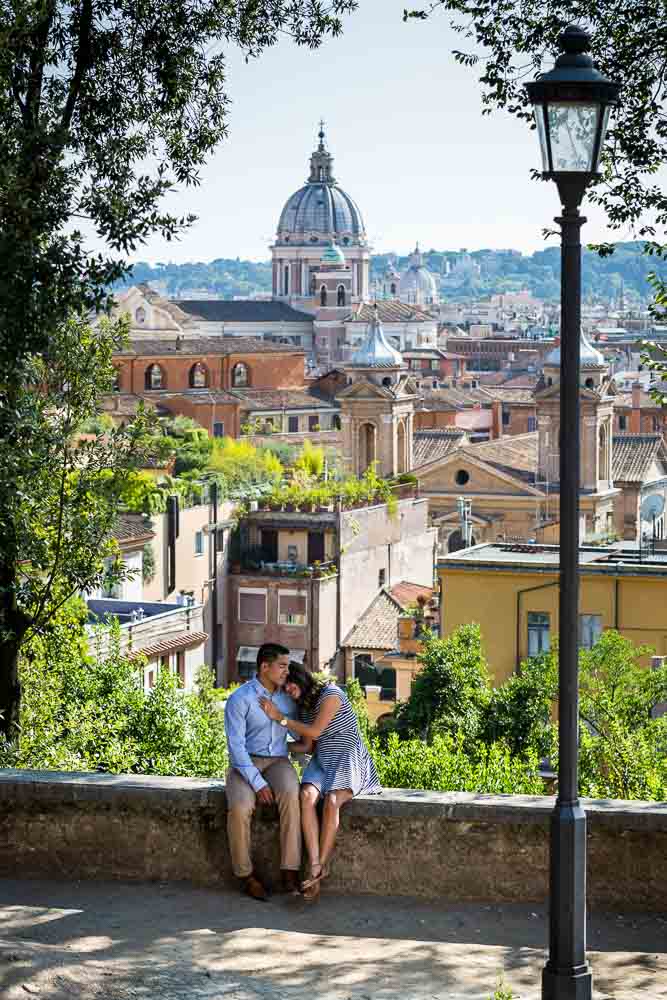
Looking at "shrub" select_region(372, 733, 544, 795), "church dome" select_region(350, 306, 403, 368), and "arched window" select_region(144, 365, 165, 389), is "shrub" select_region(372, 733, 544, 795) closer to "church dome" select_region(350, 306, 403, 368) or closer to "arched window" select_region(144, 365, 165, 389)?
"church dome" select_region(350, 306, 403, 368)

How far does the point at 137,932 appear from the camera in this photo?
6.51m

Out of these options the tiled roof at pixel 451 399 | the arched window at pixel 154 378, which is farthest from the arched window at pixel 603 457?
the arched window at pixel 154 378

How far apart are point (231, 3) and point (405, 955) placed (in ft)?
18.4

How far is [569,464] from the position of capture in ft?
19.4

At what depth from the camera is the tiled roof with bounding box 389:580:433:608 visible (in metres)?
44.8

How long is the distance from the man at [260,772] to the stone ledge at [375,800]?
194mm

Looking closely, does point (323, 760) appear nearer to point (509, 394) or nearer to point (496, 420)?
point (496, 420)

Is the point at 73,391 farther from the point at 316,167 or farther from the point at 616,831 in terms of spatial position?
the point at 316,167

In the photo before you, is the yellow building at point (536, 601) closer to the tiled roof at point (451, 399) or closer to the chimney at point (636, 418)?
the tiled roof at point (451, 399)

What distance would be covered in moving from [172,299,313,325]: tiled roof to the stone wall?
11742 centimetres

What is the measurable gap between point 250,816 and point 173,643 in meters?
26.4

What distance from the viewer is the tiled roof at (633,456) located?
2386 inches

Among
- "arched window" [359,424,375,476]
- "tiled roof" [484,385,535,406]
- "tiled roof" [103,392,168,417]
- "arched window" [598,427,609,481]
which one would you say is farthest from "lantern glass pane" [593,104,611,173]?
"tiled roof" [484,385,535,406]

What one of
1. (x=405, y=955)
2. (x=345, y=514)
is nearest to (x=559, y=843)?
(x=405, y=955)
